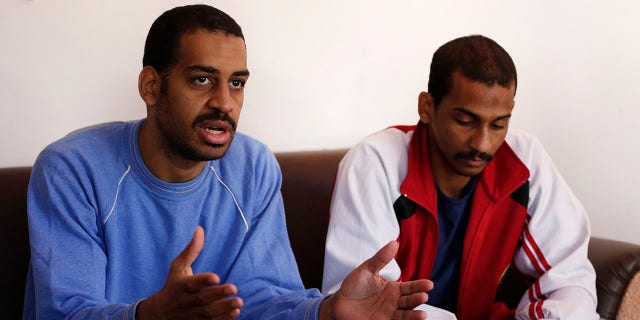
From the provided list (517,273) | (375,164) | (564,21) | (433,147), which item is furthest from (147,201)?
(564,21)

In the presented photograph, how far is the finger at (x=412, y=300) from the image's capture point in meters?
1.39

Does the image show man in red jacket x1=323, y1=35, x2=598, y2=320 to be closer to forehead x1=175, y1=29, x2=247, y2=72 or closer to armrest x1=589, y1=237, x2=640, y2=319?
armrest x1=589, y1=237, x2=640, y2=319

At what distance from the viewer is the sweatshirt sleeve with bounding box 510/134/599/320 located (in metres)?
1.94

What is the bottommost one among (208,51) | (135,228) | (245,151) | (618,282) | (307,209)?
(618,282)

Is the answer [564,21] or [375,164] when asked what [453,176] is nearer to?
[375,164]

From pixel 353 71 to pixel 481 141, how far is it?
0.67 m

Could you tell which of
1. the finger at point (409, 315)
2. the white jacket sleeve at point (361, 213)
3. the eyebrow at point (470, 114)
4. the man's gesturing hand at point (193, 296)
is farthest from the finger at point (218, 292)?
the eyebrow at point (470, 114)

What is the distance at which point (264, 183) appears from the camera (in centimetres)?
181

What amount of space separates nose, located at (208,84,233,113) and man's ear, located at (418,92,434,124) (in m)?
0.61

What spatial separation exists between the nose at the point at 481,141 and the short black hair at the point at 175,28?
0.64 metres

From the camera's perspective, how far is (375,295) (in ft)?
4.77

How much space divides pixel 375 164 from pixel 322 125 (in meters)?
0.53

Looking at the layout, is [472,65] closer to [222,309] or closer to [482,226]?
[482,226]

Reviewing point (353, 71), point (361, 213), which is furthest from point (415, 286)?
point (353, 71)
